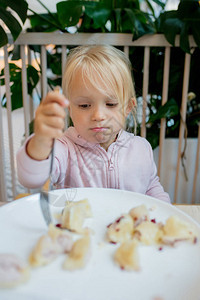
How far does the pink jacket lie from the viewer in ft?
2.40

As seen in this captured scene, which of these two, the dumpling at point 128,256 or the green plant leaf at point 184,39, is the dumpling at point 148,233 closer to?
the dumpling at point 128,256

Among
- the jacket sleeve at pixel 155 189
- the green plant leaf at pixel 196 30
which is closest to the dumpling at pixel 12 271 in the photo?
the jacket sleeve at pixel 155 189

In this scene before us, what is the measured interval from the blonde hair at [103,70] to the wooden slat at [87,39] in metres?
0.40

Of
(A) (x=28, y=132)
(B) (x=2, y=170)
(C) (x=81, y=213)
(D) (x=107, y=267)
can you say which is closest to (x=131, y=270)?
(D) (x=107, y=267)

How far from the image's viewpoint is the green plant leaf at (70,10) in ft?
3.37

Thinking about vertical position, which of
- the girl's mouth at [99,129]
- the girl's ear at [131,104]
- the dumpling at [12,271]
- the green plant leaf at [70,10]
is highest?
the green plant leaf at [70,10]

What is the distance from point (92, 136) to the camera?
2.18ft

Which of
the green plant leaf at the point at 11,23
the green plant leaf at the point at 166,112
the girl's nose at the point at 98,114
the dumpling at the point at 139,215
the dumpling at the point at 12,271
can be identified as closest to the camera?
the dumpling at the point at 12,271

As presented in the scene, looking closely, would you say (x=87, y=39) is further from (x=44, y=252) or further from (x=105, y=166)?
(x=44, y=252)

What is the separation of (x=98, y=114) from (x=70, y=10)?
646 mm

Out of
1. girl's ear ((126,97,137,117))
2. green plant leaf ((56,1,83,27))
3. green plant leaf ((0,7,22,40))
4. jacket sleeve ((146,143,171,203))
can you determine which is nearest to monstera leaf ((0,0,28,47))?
green plant leaf ((0,7,22,40))

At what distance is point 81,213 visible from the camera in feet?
1.51

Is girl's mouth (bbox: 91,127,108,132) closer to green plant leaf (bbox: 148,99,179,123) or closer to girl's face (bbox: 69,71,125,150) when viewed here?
girl's face (bbox: 69,71,125,150)

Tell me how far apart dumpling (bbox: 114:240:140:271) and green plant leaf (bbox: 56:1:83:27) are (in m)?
0.90
